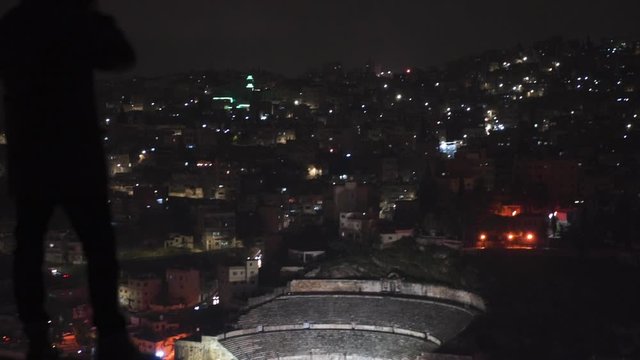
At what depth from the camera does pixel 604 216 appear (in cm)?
1798

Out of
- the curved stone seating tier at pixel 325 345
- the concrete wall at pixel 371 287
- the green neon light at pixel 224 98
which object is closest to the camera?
the curved stone seating tier at pixel 325 345

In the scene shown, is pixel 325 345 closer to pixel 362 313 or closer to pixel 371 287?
pixel 362 313

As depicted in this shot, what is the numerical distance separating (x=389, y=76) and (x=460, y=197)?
31.5 metres

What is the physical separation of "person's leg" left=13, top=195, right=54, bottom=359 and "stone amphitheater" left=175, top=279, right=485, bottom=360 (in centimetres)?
1146

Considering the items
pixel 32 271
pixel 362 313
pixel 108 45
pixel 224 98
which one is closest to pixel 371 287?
pixel 362 313

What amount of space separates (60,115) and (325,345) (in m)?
12.9

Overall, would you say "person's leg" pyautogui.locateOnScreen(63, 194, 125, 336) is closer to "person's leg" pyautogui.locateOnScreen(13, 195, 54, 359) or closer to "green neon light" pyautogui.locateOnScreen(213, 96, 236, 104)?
"person's leg" pyautogui.locateOnScreen(13, 195, 54, 359)

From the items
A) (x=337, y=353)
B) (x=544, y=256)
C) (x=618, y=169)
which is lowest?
(x=337, y=353)

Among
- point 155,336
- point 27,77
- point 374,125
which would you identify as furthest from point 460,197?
point 27,77

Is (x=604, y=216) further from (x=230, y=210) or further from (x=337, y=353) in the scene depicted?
(x=230, y=210)

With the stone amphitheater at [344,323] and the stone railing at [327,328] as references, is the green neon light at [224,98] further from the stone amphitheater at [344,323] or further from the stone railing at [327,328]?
the stone railing at [327,328]

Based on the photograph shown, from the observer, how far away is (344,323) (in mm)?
15086

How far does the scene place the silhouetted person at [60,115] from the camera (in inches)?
78.6

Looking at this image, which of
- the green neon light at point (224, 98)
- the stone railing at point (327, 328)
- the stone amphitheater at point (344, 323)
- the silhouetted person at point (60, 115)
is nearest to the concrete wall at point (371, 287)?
the stone amphitheater at point (344, 323)
